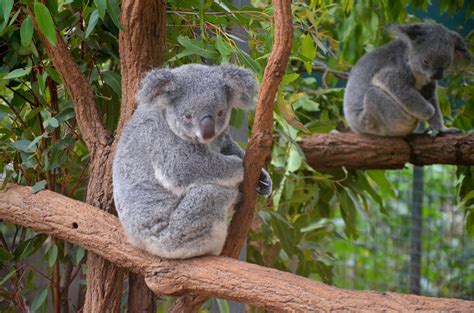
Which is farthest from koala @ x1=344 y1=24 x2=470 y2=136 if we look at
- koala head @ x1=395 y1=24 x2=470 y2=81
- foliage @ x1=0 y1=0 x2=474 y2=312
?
foliage @ x1=0 y1=0 x2=474 y2=312

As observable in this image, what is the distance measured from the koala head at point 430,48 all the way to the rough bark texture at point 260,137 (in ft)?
9.33

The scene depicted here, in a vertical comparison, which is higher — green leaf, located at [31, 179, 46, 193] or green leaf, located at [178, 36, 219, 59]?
green leaf, located at [178, 36, 219, 59]

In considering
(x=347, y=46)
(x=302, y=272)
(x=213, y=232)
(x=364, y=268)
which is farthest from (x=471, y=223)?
(x=213, y=232)

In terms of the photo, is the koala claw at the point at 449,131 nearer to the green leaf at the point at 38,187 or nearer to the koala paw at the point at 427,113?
the koala paw at the point at 427,113


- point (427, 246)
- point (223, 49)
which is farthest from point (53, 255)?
point (427, 246)

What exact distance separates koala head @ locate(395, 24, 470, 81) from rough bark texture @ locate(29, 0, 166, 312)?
2.68 meters

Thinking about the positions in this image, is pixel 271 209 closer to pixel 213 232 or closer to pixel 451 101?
pixel 213 232

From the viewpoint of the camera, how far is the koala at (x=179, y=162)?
96.1 inches

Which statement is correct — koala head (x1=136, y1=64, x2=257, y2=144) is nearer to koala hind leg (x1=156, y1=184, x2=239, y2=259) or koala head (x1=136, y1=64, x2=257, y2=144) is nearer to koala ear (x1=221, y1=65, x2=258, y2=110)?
koala ear (x1=221, y1=65, x2=258, y2=110)

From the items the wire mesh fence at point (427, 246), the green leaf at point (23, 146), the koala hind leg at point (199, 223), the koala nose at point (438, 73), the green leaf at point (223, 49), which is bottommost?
the wire mesh fence at point (427, 246)

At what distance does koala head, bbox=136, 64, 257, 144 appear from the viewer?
8.16ft

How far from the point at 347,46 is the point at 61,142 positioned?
274 cm

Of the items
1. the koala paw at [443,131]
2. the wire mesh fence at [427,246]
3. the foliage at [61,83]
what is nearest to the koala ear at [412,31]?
the koala paw at [443,131]

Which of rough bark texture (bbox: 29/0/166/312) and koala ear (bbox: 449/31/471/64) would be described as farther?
koala ear (bbox: 449/31/471/64)
